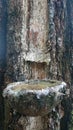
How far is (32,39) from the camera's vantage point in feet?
9.87

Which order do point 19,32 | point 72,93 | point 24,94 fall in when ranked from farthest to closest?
point 72,93
point 19,32
point 24,94

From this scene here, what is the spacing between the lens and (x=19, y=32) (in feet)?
9.73

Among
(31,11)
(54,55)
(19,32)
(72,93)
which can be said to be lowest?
(72,93)

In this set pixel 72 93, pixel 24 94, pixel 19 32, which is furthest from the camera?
pixel 72 93

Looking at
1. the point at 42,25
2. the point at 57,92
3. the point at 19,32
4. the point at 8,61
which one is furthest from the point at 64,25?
the point at 57,92

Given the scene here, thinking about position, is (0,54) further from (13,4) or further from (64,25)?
(64,25)

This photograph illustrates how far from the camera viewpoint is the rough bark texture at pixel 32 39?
297 cm

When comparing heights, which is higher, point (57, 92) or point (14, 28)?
point (14, 28)

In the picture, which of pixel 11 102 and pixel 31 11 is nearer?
pixel 11 102

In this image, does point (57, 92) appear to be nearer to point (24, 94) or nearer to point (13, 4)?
point (24, 94)

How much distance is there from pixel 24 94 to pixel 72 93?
1.01 meters

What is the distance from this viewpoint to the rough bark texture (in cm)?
297

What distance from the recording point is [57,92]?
2332mm

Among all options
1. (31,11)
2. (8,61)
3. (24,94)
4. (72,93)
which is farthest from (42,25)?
(24,94)
